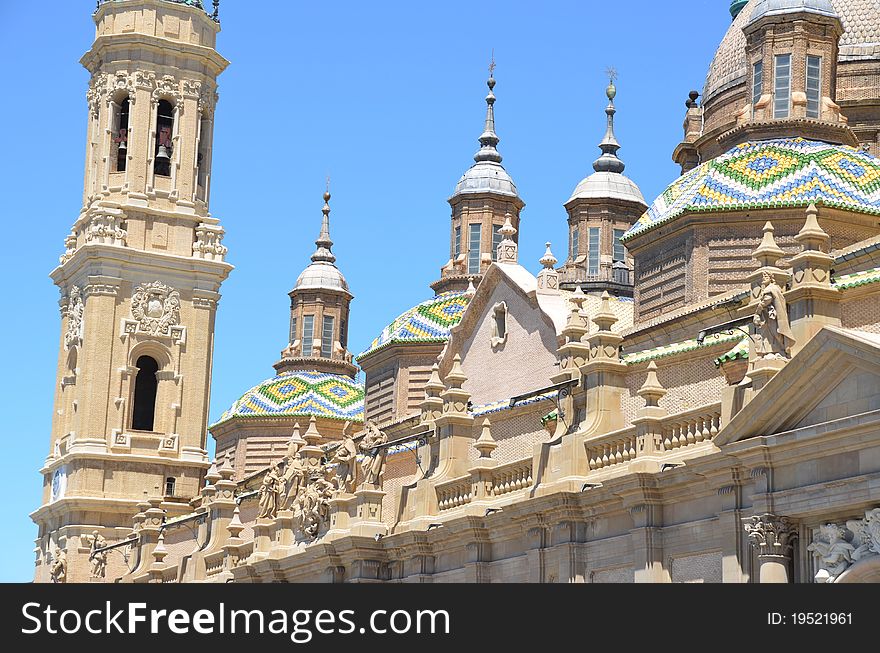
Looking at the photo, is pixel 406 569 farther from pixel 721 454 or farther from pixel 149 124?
pixel 149 124

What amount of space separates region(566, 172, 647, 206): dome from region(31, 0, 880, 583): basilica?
0.12 metres

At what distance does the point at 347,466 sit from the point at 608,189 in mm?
24255

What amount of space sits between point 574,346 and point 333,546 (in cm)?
880

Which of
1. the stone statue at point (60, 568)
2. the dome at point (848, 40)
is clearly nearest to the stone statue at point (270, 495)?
the dome at point (848, 40)

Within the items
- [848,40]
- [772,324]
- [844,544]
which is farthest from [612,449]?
[848,40]

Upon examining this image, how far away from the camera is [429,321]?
57.7 metres

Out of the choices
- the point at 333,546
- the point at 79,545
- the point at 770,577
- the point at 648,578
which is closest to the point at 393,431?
the point at 333,546

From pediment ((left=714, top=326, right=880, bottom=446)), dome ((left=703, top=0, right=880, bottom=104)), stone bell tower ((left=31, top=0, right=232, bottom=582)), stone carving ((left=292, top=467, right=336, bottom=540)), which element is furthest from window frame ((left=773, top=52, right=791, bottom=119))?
stone bell tower ((left=31, top=0, right=232, bottom=582))

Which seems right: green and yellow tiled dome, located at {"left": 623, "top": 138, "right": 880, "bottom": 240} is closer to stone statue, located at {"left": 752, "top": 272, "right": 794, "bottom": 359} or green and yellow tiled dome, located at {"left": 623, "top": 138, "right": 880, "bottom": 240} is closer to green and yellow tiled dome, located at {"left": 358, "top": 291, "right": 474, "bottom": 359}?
stone statue, located at {"left": 752, "top": 272, "right": 794, "bottom": 359}

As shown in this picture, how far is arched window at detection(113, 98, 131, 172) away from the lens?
61.1 metres

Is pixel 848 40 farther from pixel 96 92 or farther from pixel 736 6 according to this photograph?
pixel 96 92

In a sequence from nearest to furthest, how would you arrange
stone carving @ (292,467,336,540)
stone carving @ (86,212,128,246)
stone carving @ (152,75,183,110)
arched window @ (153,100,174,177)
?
stone carving @ (292,467,336,540)
stone carving @ (86,212,128,246)
stone carving @ (152,75,183,110)
arched window @ (153,100,174,177)

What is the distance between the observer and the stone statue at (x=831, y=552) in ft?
76.4
